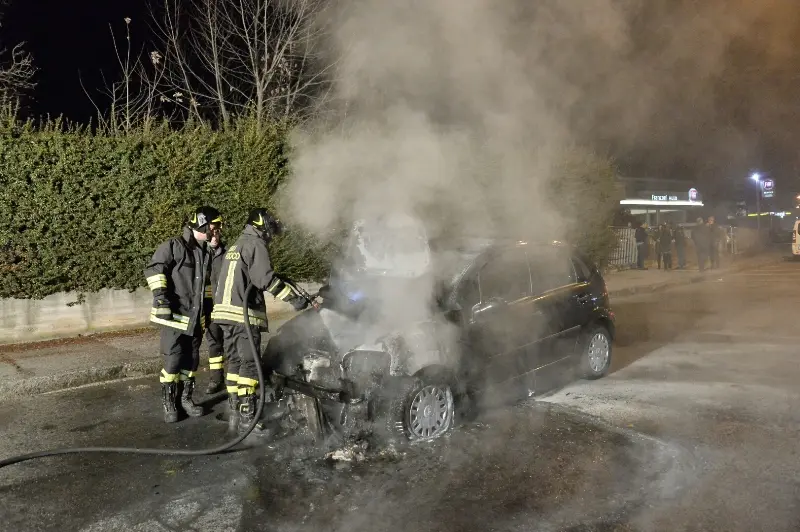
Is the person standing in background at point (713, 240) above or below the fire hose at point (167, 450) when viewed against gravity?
above

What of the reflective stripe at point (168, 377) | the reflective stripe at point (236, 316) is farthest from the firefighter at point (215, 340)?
the reflective stripe at point (236, 316)

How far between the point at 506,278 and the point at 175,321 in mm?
2822

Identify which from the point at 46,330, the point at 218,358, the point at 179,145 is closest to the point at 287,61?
the point at 179,145

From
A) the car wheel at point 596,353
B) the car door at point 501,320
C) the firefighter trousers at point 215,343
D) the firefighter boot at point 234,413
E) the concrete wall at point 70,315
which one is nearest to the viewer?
the firefighter boot at point 234,413

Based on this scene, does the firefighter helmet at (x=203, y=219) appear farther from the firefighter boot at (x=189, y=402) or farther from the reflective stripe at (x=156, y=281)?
the firefighter boot at (x=189, y=402)

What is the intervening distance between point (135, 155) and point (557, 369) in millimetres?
6594

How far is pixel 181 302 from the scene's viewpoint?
5.39 metres

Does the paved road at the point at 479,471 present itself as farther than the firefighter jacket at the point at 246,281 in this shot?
No

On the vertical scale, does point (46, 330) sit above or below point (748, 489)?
above

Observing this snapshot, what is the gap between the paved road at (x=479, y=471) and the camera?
3533mm

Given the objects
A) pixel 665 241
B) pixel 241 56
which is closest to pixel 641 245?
pixel 665 241

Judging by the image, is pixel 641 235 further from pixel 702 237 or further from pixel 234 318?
pixel 234 318

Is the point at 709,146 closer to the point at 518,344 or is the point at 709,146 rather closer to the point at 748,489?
the point at 518,344

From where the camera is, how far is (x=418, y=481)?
3.99 m
